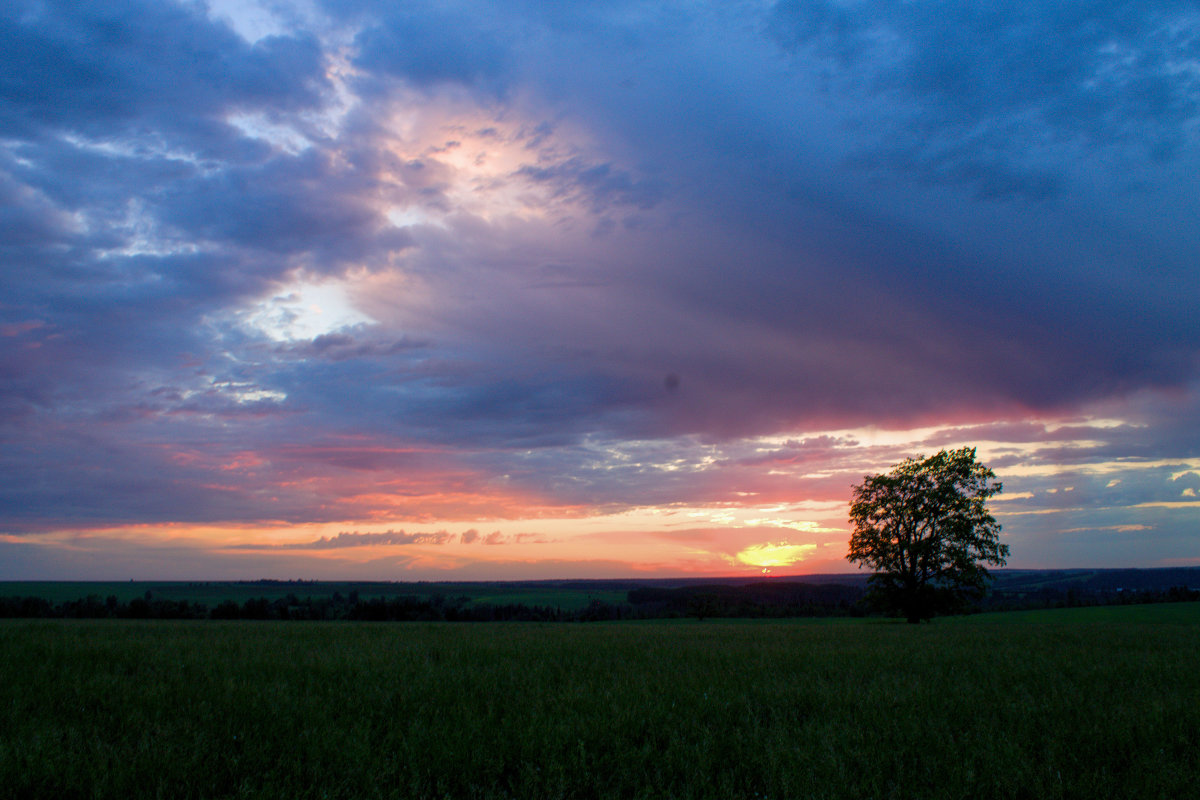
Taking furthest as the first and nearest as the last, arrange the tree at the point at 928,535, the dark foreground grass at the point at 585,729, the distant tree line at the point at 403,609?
the distant tree line at the point at 403,609 → the tree at the point at 928,535 → the dark foreground grass at the point at 585,729

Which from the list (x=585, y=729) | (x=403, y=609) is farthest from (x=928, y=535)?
(x=403, y=609)

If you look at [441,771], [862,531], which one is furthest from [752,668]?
[862,531]

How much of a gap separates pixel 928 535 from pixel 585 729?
4165 cm

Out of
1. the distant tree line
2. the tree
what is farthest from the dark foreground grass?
the distant tree line

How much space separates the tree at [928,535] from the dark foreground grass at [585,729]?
32114 millimetres

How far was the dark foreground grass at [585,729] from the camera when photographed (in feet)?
16.6

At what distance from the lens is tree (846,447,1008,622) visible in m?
40.0

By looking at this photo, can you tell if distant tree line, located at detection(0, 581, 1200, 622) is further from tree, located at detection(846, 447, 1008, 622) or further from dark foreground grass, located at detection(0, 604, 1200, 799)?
dark foreground grass, located at detection(0, 604, 1200, 799)

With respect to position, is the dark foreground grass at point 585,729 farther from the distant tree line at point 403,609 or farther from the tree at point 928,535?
the distant tree line at point 403,609

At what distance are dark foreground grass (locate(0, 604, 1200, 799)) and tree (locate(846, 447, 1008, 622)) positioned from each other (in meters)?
32.1

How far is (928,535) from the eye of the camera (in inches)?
1619

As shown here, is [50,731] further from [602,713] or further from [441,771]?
[602,713]

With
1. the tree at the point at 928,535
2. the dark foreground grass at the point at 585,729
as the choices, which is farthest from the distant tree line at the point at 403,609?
the dark foreground grass at the point at 585,729

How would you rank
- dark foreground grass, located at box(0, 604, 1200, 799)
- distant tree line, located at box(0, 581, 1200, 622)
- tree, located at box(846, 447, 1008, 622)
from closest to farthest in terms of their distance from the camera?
dark foreground grass, located at box(0, 604, 1200, 799)
tree, located at box(846, 447, 1008, 622)
distant tree line, located at box(0, 581, 1200, 622)
